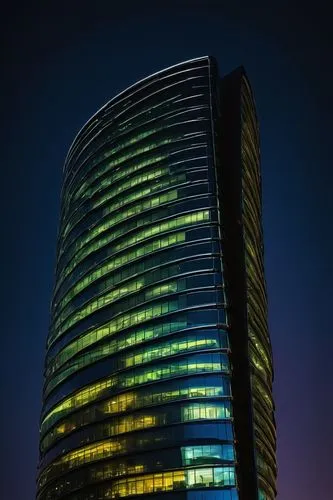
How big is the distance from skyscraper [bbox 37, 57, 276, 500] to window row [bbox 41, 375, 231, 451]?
0.59 feet

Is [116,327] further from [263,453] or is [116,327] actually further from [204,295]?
[263,453]

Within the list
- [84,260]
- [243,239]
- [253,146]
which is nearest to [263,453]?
[243,239]

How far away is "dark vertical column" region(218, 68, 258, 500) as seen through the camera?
87.2 meters

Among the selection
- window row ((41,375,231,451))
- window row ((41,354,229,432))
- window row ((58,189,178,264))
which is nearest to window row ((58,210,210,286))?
window row ((58,189,178,264))

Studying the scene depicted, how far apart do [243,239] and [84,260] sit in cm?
3346

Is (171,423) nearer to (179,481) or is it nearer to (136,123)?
(179,481)

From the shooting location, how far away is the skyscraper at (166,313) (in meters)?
88.7

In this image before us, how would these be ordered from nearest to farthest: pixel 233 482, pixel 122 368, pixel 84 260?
pixel 233 482
pixel 122 368
pixel 84 260

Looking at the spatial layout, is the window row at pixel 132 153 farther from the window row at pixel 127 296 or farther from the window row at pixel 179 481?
the window row at pixel 179 481

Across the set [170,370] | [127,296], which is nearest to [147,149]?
[127,296]

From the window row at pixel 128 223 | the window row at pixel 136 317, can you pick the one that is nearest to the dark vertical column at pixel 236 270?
the window row at pixel 136 317

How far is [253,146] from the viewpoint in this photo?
125375mm

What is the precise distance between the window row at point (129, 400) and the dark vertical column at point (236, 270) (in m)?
2.63

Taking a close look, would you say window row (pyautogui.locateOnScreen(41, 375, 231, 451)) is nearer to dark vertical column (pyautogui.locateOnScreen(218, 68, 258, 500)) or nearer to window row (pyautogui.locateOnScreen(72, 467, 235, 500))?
dark vertical column (pyautogui.locateOnScreen(218, 68, 258, 500))
